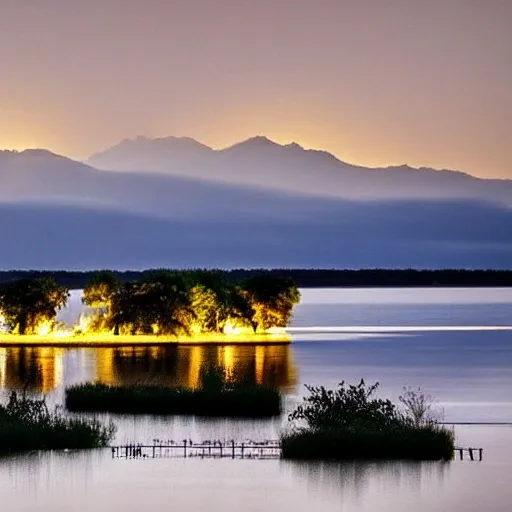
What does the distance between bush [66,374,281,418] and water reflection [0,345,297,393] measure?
17.1 feet

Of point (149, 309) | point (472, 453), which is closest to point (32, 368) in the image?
point (149, 309)

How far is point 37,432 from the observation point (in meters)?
32.4

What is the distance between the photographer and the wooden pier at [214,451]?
32.7m

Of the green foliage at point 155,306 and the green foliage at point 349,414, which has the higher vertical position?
the green foliage at point 155,306

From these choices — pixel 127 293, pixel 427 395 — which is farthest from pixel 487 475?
pixel 127 293

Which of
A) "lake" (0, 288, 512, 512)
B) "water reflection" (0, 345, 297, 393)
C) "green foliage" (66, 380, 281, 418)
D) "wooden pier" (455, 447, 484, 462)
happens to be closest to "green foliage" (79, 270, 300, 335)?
"water reflection" (0, 345, 297, 393)

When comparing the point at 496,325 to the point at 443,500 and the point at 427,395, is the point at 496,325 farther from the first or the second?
the point at 443,500

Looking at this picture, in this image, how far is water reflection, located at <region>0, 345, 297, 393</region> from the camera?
55156mm

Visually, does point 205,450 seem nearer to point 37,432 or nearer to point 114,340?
point 37,432

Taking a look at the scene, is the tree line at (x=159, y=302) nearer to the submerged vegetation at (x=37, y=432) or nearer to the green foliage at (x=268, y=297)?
the green foliage at (x=268, y=297)

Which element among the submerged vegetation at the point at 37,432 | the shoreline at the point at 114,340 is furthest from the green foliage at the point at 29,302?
the submerged vegetation at the point at 37,432

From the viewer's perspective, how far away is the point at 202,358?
6919 centimetres

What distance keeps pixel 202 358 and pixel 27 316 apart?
14943 mm

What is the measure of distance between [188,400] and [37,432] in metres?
9.35
